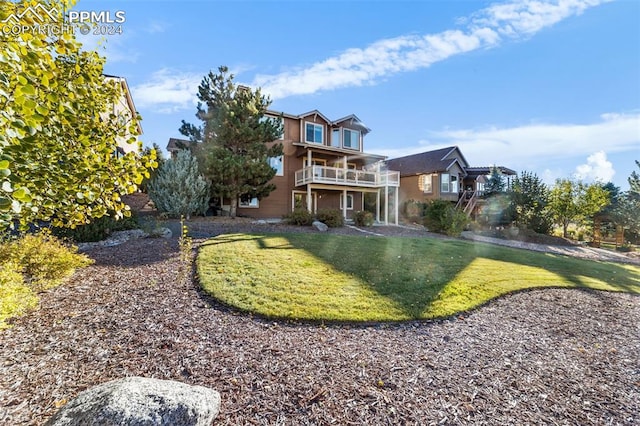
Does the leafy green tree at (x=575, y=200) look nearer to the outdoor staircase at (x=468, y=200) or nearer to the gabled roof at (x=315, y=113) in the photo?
the outdoor staircase at (x=468, y=200)

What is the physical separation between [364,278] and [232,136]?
1112cm

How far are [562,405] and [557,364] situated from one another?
0.86m

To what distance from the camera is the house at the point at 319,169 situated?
17953 mm

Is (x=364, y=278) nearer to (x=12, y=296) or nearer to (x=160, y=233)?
(x=12, y=296)

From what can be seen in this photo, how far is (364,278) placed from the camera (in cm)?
595

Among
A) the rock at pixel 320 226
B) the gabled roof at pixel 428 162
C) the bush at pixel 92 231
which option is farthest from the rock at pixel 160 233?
the gabled roof at pixel 428 162

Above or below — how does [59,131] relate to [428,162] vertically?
below

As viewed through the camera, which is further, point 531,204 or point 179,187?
point 531,204

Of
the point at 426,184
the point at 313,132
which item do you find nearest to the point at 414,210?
the point at 426,184

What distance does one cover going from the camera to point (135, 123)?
2.78m

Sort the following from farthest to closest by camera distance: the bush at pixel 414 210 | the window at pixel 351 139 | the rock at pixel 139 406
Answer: the bush at pixel 414 210 → the window at pixel 351 139 → the rock at pixel 139 406

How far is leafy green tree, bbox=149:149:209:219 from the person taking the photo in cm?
1291

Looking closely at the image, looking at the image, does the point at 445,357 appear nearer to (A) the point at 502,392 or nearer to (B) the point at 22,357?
(A) the point at 502,392

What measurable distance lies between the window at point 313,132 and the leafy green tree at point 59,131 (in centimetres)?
1733
